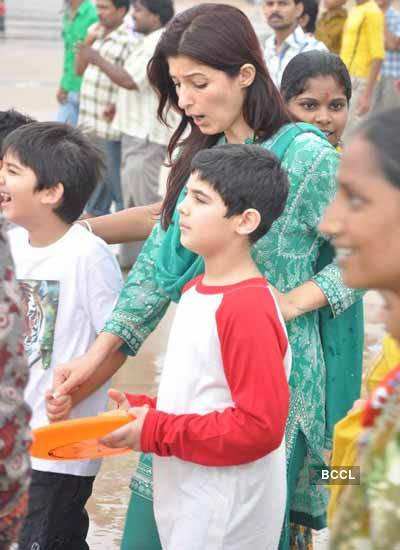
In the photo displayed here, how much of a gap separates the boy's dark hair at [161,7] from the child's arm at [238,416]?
19.8 ft

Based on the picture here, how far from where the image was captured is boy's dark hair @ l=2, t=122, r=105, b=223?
3.89m

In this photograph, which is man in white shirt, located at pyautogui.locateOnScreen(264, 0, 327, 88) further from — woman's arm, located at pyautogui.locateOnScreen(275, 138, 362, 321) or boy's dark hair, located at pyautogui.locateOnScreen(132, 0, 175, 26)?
woman's arm, located at pyautogui.locateOnScreen(275, 138, 362, 321)

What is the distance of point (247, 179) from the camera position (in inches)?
128

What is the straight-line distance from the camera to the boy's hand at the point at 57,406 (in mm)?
3494

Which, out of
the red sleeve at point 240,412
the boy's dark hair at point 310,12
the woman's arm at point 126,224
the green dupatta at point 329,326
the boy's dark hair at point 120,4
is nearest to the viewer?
the red sleeve at point 240,412

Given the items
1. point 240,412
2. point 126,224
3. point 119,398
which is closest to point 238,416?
point 240,412

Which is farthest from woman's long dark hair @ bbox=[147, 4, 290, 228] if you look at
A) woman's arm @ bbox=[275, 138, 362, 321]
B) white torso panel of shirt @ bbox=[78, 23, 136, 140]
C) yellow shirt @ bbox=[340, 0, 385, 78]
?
yellow shirt @ bbox=[340, 0, 385, 78]

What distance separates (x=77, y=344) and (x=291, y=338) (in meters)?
0.70

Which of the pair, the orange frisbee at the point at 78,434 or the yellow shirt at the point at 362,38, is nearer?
the orange frisbee at the point at 78,434

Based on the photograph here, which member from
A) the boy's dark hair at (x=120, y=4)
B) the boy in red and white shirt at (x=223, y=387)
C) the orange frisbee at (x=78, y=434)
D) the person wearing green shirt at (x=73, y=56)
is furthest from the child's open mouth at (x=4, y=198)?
the person wearing green shirt at (x=73, y=56)

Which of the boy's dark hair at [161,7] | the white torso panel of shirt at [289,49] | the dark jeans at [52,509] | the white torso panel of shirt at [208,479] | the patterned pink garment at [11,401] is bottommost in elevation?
the dark jeans at [52,509]

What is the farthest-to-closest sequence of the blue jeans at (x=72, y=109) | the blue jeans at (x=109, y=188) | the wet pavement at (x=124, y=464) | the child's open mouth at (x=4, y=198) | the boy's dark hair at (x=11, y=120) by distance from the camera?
the blue jeans at (x=72, y=109)
the blue jeans at (x=109, y=188)
the wet pavement at (x=124, y=464)
the boy's dark hair at (x=11, y=120)
the child's open mouth at (x=4, y=198)

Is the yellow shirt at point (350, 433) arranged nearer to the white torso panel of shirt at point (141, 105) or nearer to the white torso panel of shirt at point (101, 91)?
the white torso panel of shirt at point (141, 105)

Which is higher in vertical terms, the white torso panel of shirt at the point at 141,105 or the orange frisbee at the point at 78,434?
the white torso panel of shirt at the point at 141,105
